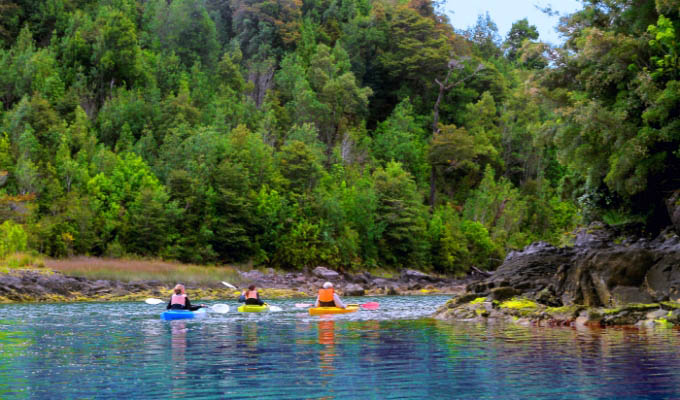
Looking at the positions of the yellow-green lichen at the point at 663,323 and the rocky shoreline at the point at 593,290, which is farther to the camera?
the rocky shoreline at the point at 593,290

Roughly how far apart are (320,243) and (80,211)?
19.4 metres

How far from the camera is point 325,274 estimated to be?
57500mm

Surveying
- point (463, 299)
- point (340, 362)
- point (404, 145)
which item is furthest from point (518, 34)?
point (340, 362)

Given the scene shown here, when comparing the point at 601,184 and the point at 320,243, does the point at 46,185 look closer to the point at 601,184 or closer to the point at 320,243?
the point at 320,243

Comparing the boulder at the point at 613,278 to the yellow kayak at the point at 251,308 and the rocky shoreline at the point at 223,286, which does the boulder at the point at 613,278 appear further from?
the rocky shoreline at the point at 223,286

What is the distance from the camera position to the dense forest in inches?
998

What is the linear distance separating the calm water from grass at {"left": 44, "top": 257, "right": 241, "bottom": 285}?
25132mm

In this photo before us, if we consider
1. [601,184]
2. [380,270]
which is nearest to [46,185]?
[380,270]

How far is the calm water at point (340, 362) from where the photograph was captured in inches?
366

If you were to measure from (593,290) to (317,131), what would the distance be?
177 ft

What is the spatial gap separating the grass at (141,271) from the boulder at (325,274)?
6727 millimetres

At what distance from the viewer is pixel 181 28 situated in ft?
285

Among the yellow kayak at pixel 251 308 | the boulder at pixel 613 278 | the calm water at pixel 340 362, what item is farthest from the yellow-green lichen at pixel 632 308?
the yellow kayak at pixel 251 308

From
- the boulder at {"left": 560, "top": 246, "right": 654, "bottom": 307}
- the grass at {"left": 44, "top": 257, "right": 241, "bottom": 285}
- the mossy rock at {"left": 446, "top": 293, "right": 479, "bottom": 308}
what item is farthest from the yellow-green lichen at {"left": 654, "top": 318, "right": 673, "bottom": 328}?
the grass at {"left": 44, "top": 257, "right": 241, "bottom": 285}
